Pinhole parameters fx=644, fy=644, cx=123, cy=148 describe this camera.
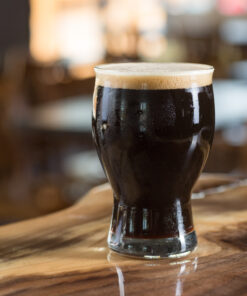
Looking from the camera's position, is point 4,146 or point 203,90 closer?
point 203,90

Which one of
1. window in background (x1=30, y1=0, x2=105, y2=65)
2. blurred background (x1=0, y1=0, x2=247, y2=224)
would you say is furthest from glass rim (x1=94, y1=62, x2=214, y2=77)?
window in background (x1=30, y1=0, x2=105, y2=65)

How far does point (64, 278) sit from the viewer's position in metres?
0.64

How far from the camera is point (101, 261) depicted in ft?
2.27

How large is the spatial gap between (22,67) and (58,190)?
56cm

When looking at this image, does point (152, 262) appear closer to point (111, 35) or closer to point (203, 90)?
point (203, 90)

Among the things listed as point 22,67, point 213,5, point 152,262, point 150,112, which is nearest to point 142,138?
point 150,112

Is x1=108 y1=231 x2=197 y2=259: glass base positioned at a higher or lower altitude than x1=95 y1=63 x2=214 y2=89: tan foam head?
lower

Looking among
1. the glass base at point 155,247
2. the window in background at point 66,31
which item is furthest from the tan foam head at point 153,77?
the window in background at point 66,31

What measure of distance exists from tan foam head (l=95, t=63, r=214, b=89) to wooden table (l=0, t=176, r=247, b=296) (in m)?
0.19

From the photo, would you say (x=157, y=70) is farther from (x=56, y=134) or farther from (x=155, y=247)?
(x=56, y=134)

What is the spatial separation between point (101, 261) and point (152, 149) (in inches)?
5.2

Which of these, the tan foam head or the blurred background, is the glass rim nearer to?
the tan foam head

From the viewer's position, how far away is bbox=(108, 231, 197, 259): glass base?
0.70 metres

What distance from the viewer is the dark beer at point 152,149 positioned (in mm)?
676
